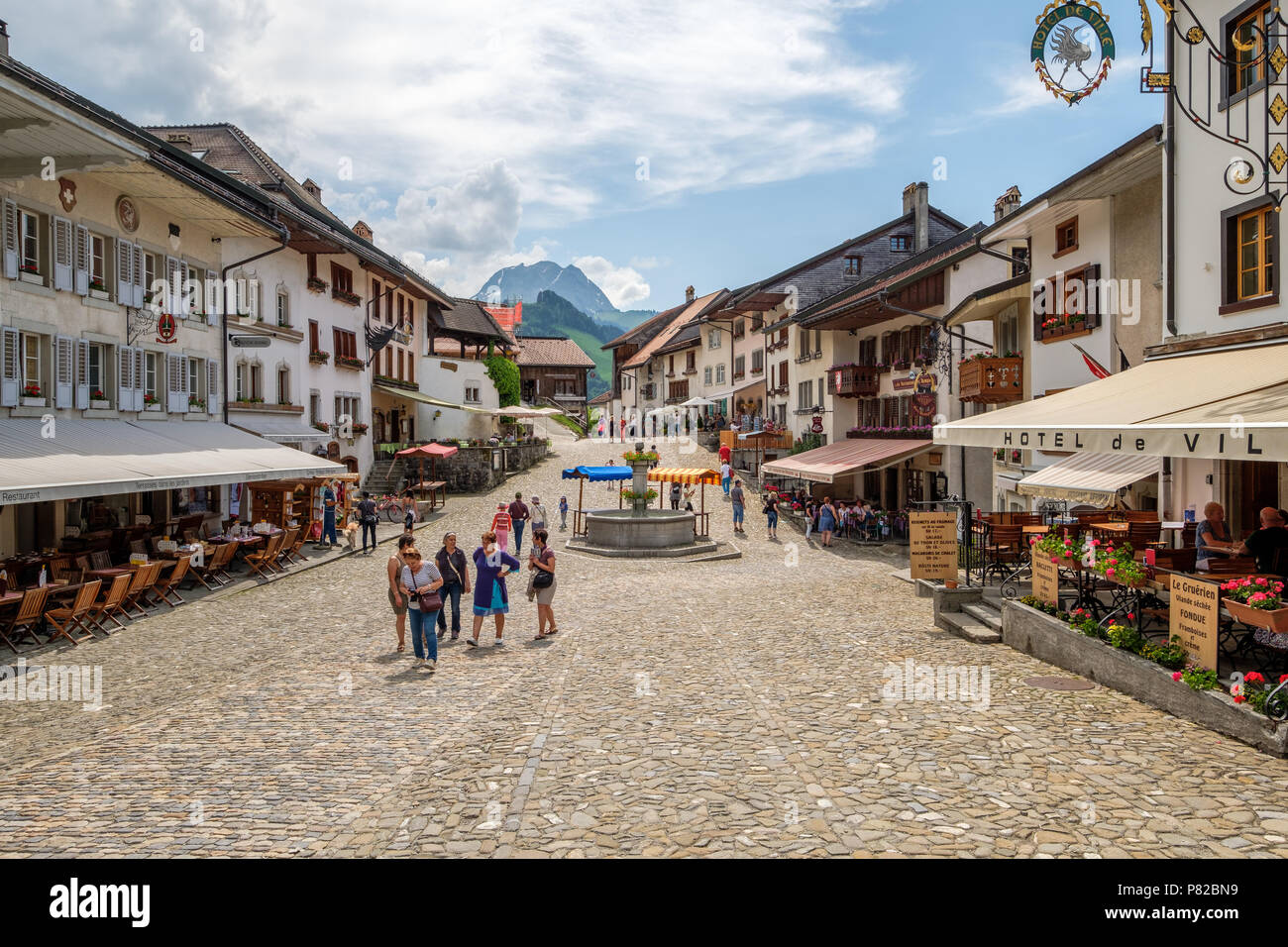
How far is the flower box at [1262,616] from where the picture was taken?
7.98 metres

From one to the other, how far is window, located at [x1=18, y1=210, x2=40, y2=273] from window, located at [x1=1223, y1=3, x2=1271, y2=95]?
21.2m

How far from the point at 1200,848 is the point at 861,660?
6.37 meters

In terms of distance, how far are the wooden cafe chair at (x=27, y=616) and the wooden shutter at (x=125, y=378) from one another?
26.6 ft

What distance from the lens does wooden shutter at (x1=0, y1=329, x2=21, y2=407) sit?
1652 centimetres

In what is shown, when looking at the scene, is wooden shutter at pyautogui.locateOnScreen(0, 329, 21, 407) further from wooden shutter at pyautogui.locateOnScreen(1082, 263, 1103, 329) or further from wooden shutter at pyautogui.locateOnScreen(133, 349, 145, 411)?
wooden shutter at pyautogui.locateOnScreen(1082, 263, 1103, 329)

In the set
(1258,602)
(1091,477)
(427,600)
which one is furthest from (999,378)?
(427,600)

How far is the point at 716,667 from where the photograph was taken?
1155cm

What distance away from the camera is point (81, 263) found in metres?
19.0

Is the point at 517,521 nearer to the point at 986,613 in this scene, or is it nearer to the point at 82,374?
the point at 82,374

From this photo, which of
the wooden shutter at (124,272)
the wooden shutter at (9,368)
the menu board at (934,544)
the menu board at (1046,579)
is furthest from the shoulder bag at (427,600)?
the wooden shutter at (124,272)

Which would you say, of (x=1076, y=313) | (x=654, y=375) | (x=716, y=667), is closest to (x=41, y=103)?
(x=716, y=667)

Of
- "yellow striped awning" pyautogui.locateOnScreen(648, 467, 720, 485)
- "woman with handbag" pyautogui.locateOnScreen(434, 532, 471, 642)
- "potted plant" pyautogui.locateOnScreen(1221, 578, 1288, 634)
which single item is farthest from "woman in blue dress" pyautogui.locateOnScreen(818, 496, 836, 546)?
"potted plant" pyautogui.locateOnScreen(1221, 578, 1288, 634)

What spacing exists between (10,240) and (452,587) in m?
11.7

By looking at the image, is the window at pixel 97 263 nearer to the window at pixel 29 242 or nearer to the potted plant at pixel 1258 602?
the window at pixel 29 242
